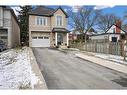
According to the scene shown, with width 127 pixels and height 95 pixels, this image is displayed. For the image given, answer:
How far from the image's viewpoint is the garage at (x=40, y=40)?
3388 centimetres

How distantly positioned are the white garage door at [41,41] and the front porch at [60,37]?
43.0 inches

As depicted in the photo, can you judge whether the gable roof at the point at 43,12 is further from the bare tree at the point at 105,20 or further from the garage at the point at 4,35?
the bare tree at the point at 105,20

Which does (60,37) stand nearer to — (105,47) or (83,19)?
(105,47)

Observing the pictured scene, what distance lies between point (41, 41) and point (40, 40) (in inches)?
8.6

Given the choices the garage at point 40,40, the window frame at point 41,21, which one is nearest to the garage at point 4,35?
the garage at point 40,40

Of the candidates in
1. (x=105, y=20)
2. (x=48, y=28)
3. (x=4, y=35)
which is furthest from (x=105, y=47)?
(x=105, y=20)

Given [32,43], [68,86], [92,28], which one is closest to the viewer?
[68,86]

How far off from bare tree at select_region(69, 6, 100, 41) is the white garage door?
1668 centimetres

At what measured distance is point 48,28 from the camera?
3488 centimetres

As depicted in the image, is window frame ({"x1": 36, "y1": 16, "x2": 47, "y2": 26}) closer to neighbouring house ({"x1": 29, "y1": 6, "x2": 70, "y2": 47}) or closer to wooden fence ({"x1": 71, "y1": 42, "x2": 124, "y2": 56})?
neighbouring house ({"x1": 29, "y1": 6, "x2": 70, "y2": 47})

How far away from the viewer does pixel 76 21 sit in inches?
1998

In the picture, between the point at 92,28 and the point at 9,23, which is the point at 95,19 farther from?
the point at 9,23

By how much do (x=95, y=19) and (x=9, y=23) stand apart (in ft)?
87.8
